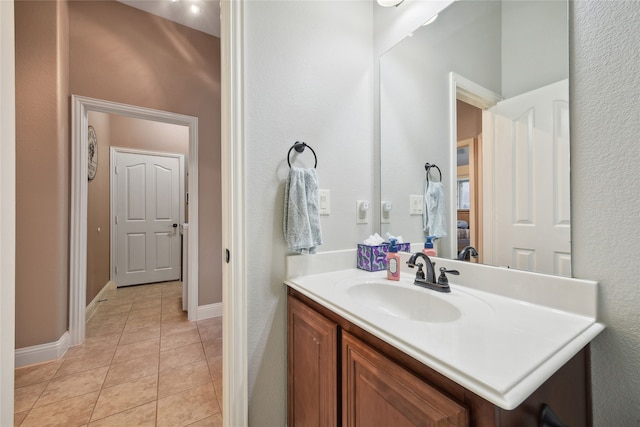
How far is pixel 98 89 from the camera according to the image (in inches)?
84.9

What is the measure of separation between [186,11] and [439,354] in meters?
3.18

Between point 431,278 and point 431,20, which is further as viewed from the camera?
point 431,20

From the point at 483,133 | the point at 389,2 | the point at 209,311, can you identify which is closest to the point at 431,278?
the point at 483,133

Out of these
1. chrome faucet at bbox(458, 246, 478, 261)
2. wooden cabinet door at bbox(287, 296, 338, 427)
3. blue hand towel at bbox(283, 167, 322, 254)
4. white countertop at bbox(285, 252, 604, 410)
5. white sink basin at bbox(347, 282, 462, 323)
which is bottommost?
wooden cabinet door at bbox(287, 296, 338, 427)

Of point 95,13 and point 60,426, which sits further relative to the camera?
point 95,13

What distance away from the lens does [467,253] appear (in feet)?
3.57

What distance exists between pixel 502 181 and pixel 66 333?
10.0 feet

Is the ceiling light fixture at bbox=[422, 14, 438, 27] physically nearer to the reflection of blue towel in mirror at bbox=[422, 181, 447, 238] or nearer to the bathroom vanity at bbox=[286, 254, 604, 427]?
the reflection of blue towel in mirror at bbox=[422, 181, 447, 238]

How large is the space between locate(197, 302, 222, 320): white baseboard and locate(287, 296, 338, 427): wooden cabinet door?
1766 mm

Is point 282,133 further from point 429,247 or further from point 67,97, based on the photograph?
point 67,97

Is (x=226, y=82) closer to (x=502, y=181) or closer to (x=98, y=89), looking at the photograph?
(x=502, y=181)

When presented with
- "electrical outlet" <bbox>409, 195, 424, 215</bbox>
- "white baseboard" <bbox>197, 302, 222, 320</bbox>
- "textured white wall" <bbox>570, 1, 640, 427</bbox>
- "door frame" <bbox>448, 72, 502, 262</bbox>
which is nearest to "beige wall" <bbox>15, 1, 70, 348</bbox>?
"white baseboard" <bbox>197, 302, 222, 320</bbox>

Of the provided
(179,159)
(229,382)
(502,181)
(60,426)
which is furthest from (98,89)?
(502,181)

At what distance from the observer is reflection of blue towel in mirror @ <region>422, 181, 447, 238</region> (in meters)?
1.24
